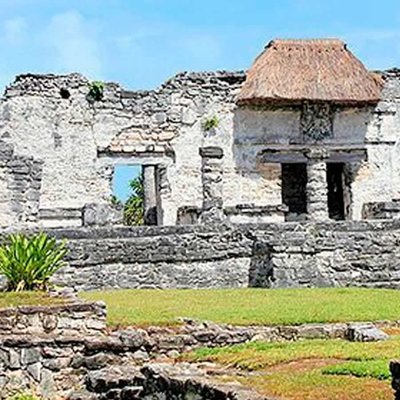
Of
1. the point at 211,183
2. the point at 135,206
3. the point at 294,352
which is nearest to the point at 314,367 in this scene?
the point at 294,352

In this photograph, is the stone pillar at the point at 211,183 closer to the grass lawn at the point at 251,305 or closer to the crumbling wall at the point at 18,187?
the crumbling wall at the point at 18,187

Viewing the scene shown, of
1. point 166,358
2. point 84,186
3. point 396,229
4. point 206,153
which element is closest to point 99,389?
point 166,358

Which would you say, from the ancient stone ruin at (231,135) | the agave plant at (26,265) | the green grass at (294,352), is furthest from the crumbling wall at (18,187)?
the green grass at (294,352)

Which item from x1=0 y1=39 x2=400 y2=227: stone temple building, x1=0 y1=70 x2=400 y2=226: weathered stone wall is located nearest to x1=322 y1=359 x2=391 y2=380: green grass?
x1=0 y1=39 x2=400 y2=227: stone temple building

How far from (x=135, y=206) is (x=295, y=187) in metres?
12.2

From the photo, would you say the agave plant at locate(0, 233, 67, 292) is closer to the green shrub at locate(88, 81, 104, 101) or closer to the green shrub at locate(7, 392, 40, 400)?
the green shrub at locate(7, 392, 40, 400)

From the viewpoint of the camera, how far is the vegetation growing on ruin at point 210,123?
28531 millimetres

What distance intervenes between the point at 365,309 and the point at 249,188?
15.3 m

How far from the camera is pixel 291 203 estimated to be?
30.2m

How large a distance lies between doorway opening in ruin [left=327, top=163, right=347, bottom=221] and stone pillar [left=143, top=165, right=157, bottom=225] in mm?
5345

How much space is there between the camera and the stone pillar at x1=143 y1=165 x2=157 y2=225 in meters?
28.6

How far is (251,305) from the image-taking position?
1396 centimetres

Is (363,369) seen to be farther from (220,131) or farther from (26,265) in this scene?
(220,131)

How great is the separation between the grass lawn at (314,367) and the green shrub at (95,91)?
1783 centimetres
